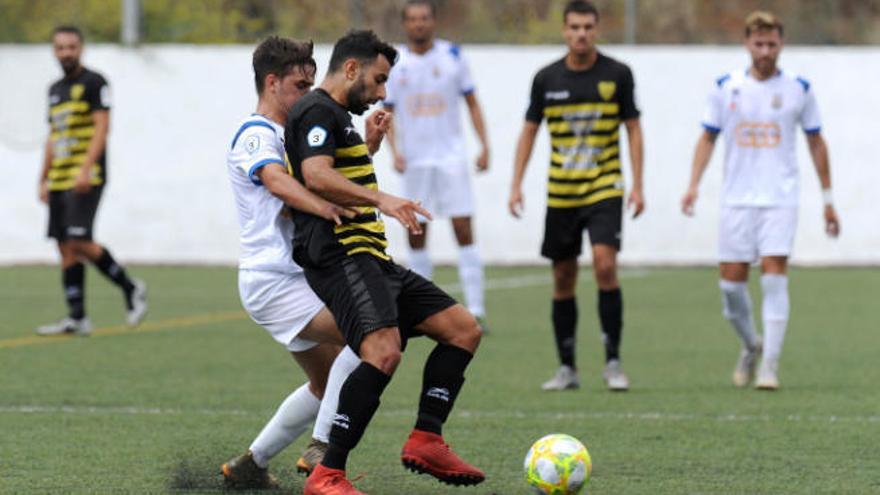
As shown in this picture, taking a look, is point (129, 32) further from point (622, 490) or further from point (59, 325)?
point (622, 490)

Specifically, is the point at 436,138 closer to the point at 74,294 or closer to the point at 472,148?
the point at 74,294

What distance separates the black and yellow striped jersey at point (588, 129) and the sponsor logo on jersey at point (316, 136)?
3.74 meters

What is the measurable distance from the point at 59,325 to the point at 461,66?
346 cm

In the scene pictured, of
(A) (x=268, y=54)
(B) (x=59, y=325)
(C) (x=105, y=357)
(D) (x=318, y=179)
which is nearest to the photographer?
(D) (x=318, y=179)

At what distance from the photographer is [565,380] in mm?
9469

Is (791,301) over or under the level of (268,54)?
under

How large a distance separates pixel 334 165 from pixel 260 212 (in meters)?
0.45

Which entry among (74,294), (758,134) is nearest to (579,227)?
(758,134)

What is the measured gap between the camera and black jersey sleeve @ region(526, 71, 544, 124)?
31.5 feet

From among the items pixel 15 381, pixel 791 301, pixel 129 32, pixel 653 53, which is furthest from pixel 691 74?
pixel 15 381

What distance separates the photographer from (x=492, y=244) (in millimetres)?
19203

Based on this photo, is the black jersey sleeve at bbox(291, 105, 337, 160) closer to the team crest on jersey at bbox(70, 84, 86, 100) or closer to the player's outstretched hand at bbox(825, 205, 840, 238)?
the player's outstretched hand at bbox(825, 205, 840, 238)

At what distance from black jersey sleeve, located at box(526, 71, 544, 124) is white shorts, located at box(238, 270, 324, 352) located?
3.63 m

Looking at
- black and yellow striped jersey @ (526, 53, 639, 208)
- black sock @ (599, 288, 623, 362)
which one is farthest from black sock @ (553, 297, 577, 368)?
black and yellow striped jersey @ (526, 53, 639, 208)
